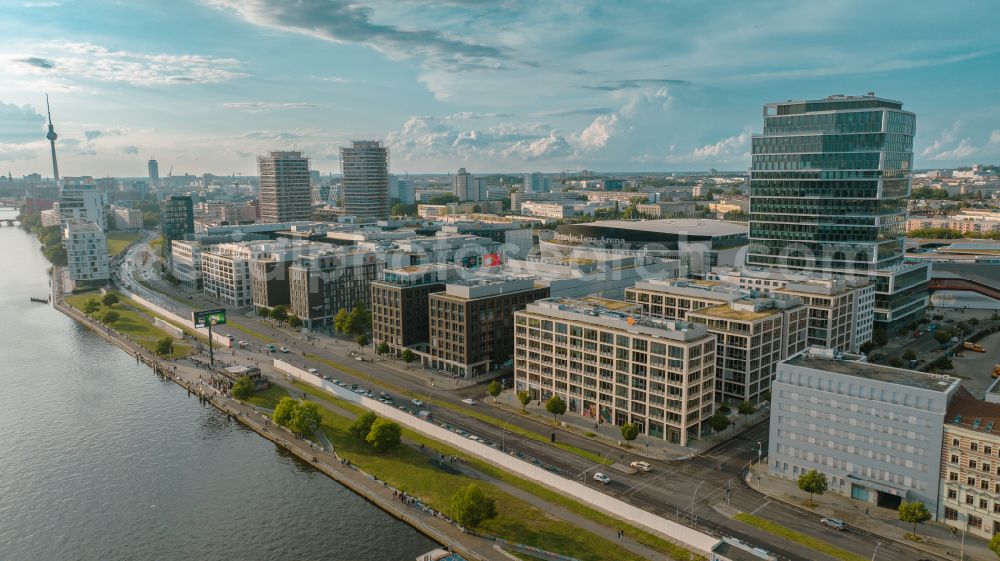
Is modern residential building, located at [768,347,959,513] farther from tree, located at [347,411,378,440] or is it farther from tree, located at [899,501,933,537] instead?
tree, located at [347,411,378,440]

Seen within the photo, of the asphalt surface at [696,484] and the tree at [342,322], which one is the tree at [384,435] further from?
the tree at [342,322]

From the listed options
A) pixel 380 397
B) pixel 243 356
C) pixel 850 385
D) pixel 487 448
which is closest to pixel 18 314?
pixel 243 356

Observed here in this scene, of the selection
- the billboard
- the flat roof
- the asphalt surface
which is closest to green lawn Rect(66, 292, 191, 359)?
the billboard

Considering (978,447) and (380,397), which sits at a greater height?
(978,447)

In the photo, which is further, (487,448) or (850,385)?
(487,448)

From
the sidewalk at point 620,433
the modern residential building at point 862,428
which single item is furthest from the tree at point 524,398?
the modern residential building at point 862,428

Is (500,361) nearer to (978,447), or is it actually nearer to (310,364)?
(310,364)
